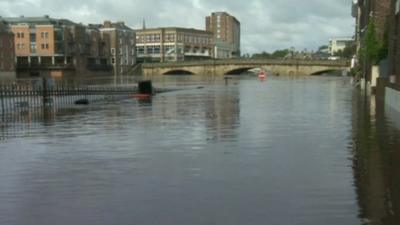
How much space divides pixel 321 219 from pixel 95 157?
7385 mm

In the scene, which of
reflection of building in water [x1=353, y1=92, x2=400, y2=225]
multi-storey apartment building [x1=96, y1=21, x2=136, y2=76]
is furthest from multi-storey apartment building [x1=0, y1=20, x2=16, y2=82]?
reflection of building in water [x1=353, y1=92, x2=400, y2=225]

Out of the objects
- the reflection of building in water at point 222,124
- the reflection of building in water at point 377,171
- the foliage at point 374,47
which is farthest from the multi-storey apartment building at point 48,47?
the reflection of building in water at point 377,171

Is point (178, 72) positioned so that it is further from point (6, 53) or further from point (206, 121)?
point (206, 121)

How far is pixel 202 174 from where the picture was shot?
1191 centimetres

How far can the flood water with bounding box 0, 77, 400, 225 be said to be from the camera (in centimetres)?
890

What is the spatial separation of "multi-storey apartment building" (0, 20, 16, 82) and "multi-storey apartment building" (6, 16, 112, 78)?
947 cm

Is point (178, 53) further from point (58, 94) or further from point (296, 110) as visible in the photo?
point (296, 110)

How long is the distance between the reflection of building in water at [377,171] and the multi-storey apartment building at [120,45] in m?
146

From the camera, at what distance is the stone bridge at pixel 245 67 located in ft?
438

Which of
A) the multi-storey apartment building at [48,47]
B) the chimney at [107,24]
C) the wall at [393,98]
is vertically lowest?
the wall at [393,98]

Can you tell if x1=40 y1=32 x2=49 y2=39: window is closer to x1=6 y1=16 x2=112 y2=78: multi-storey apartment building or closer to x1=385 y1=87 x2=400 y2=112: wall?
x1=6 y1=16 x2=112 y2=78: multi-storey apartment building

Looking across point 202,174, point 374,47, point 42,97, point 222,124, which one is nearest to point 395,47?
point 374,47

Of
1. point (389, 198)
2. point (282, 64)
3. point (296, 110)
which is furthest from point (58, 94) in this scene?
point (282, 64)

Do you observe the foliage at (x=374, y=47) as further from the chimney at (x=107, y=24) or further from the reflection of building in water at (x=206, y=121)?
the chimney at (x=107, y=24)
